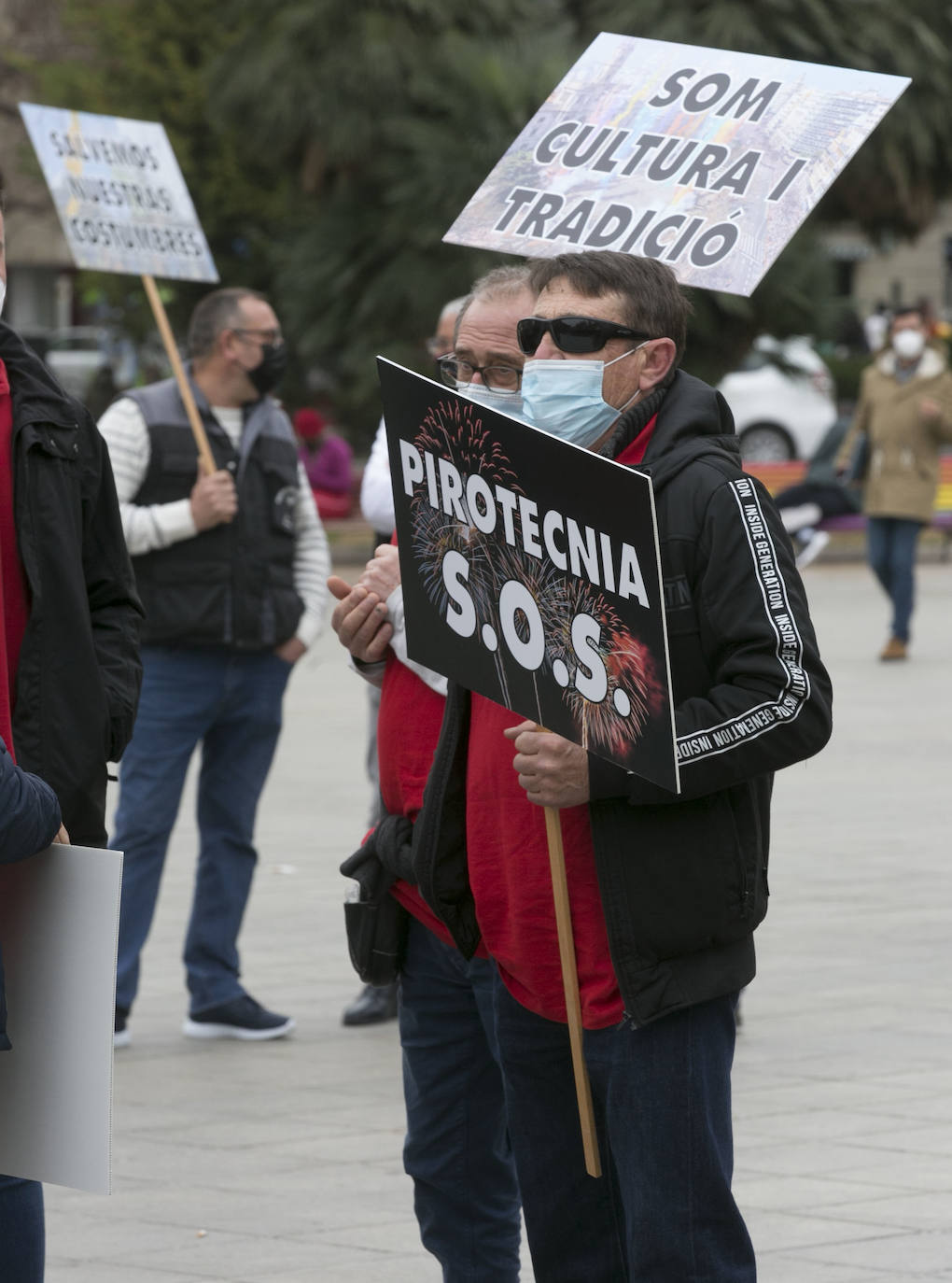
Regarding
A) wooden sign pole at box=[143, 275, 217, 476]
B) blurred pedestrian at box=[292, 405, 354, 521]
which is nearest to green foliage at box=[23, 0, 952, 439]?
blurred pedestrian at box=[292, 405, 354, 521]

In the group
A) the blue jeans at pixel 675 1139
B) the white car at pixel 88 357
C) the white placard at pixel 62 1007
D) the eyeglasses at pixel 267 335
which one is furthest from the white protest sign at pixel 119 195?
the white car at pixel 88 357

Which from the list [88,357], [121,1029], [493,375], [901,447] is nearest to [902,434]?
[901,447]

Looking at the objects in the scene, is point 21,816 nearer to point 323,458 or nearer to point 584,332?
point 584,332

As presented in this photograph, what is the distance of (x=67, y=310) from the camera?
50.5 m

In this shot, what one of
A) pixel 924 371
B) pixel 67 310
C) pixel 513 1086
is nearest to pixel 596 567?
pixel 513 1086

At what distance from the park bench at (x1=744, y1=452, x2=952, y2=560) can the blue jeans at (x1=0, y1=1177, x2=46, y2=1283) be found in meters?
19.5

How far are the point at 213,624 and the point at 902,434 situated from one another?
381 inches

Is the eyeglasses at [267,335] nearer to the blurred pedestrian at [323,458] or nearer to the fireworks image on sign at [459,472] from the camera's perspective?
the fireworks image on sign at [459,472]

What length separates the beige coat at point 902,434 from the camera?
1464 centimetres

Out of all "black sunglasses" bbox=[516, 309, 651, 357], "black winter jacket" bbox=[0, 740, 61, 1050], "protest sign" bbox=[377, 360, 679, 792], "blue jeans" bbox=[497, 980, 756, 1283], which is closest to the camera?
"protest sign" bbox=[377, 360, 679, 792]

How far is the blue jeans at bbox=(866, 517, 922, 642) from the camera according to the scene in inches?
566

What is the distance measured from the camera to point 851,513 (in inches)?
917

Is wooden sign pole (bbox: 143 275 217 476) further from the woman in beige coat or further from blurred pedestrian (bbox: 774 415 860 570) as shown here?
blurred pedestrian (bbox: 774 415 860 570)

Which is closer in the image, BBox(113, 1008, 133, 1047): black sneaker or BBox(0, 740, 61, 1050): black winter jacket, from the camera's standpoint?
BBox(0, 740, 61, 1050): black winter jacket
